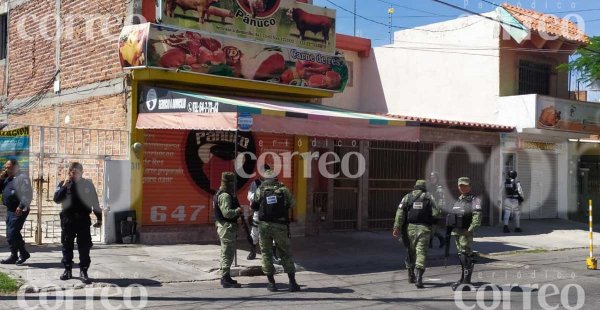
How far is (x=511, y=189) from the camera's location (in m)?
18.2

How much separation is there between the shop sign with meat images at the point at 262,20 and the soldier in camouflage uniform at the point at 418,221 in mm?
5850

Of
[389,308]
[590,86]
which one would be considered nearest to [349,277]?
[389,308]

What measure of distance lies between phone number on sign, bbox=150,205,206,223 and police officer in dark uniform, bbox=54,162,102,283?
3949 mm

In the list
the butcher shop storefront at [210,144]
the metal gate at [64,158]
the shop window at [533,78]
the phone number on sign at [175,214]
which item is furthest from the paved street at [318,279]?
the shop window at [533,78]

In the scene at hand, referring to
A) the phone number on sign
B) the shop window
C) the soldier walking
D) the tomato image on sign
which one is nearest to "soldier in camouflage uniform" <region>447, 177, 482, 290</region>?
the tomato image on sign

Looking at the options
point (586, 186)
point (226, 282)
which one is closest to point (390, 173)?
point (586, 186)

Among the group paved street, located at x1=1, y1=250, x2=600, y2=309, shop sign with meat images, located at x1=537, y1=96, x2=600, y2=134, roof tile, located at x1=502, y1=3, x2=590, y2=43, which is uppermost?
roof tile, located at x1=502, y1=3, x2=590, y2=43

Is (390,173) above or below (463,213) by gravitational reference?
above

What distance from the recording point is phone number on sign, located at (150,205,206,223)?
13.3m

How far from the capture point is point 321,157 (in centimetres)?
1639

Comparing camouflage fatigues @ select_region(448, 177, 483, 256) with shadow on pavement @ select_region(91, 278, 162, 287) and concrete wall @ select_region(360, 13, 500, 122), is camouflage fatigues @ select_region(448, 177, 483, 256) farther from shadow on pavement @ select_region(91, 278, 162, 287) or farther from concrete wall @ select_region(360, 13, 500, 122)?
concrete wall @ select_region(360, 13, 500, 122)

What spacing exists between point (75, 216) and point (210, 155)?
5.03m

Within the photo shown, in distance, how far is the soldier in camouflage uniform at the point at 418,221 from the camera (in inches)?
380

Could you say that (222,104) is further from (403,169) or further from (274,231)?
(403,169)
